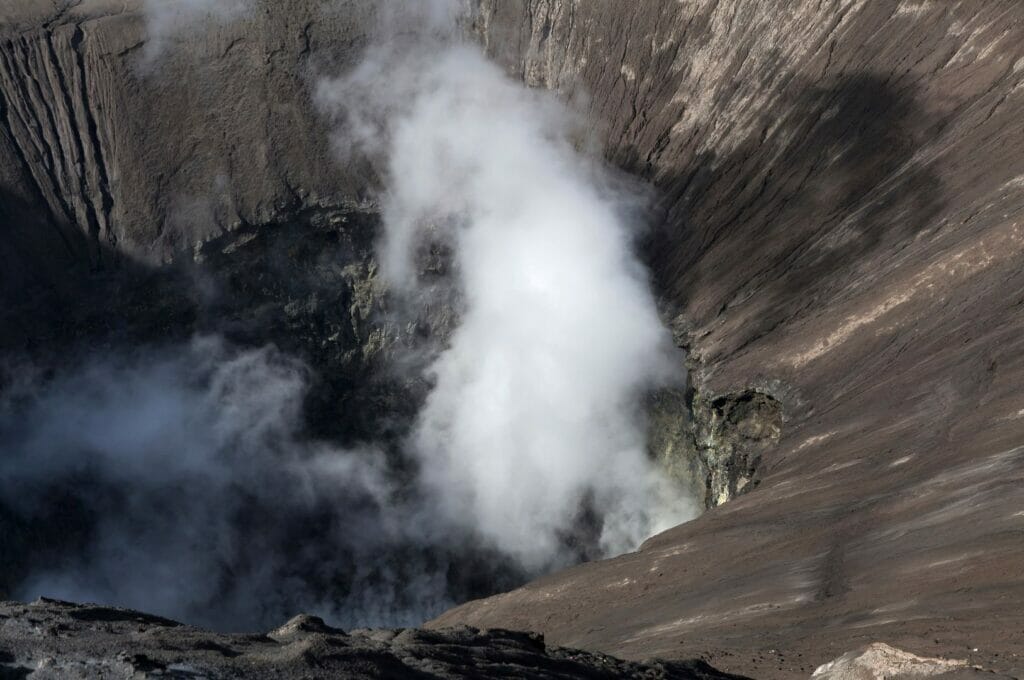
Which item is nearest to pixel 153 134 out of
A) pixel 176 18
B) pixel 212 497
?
pixel 176 18

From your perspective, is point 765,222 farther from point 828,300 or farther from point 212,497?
point 212,497

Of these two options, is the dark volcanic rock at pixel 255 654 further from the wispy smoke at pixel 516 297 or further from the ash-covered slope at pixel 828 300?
the wispy smoke at pixel 516 297

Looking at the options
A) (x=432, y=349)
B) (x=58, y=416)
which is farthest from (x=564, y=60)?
(x=58, y=416)

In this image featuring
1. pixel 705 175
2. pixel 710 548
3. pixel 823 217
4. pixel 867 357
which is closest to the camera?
pixel 710 548

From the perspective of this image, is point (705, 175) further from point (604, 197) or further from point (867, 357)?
point (867, 357)

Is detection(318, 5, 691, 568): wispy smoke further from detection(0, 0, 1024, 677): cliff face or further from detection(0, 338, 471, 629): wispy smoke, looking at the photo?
detection(0, 338, 471, 629): wispy smoke

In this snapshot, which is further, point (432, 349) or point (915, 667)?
point (432, 349)

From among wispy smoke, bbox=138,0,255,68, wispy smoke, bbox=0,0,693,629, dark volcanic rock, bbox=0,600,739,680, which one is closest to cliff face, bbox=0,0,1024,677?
wispy smoke, bbox=138,0,255,68
